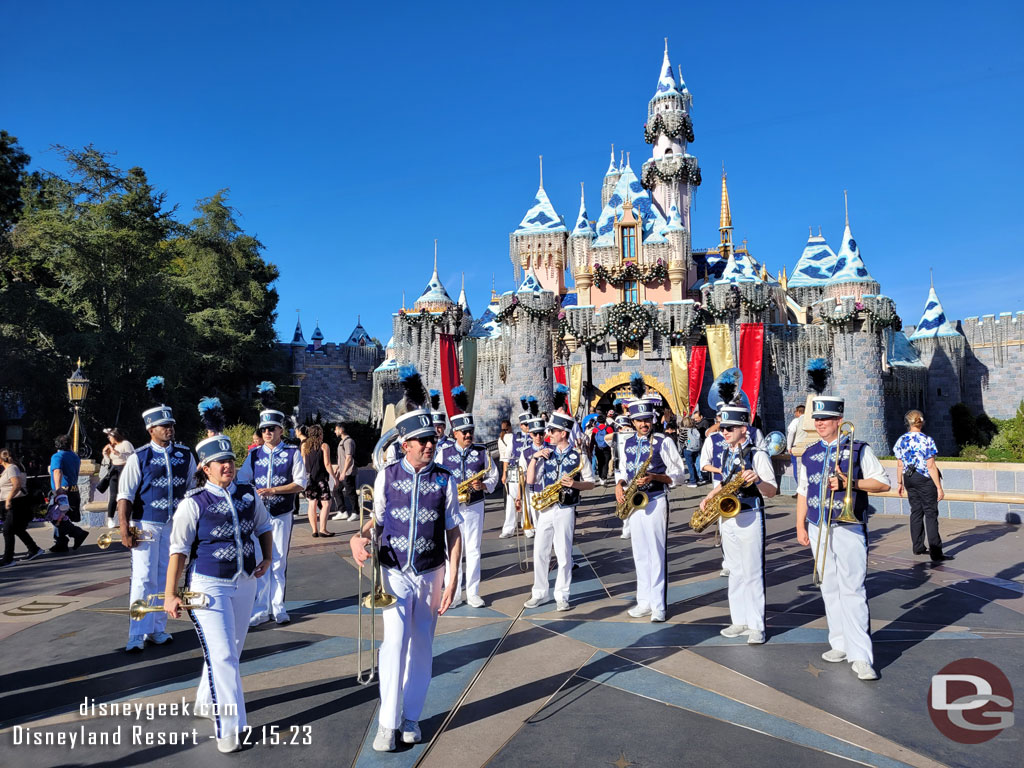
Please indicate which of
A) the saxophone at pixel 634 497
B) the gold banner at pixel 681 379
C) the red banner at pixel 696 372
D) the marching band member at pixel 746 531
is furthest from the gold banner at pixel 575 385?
the marching band member at pixel 746 531

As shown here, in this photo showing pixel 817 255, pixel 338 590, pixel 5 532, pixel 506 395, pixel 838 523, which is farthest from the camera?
pixel 817 255

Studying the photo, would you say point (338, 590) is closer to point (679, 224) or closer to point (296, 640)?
point (296, 640)

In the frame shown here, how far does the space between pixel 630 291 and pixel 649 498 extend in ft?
101

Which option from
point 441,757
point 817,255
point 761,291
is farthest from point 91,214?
point 817,255

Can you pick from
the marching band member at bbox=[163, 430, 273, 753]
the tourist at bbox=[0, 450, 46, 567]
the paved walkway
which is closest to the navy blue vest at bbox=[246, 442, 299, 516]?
the paved walkway

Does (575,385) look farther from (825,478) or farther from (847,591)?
(847,591)

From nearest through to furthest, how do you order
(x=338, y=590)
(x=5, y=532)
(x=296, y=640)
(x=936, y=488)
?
(x=296, y=640)
(x=338, y=590)
(x=936, y=488)
(x=5, y=532)

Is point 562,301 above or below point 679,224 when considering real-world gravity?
below

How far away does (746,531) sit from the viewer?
18.7 ft

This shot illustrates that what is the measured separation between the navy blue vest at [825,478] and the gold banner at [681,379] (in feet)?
86.9

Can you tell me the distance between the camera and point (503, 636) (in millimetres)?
5766

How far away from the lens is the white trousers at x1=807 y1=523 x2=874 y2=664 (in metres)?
4.74

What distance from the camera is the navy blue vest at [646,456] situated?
6.45 meters

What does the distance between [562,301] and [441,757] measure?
38900 millimetres
